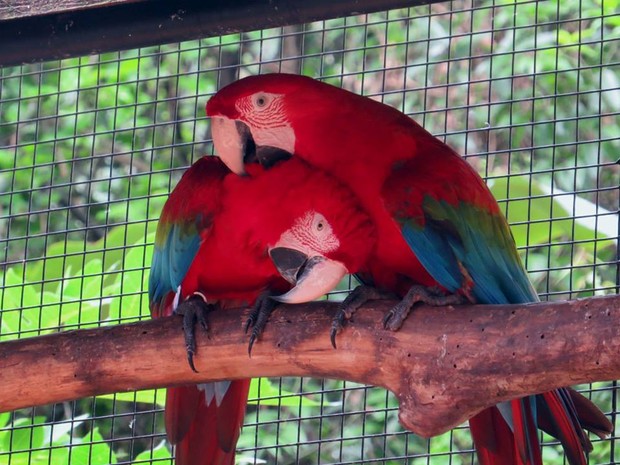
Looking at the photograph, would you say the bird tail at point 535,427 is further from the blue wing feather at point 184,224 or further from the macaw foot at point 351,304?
the blue wing feather at point 184,224

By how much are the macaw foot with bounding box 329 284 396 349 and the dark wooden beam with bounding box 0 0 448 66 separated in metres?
0.50

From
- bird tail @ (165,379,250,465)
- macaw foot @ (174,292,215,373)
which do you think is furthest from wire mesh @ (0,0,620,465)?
macaw foot @ (174,292,215,373)

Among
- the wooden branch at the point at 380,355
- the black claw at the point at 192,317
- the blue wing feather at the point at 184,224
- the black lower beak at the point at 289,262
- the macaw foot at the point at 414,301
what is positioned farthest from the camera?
the blue wing feather at the point at 184,224

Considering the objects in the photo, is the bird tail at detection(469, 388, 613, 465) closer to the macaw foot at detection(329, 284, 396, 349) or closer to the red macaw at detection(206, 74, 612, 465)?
the red macaw at detection(206, 74, 612, 465)

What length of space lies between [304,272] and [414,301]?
238 millimetres

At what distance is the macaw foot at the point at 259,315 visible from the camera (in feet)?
5.54

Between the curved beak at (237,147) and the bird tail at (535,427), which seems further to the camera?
the curved beak at (237,147)

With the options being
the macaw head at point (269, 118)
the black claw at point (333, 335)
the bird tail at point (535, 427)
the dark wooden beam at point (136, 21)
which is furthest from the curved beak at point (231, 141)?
the bird tail at point (535, 427)

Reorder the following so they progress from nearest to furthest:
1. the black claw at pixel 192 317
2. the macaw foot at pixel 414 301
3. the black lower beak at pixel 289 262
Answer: the macaw foot at pixel 414 301
the black claw at pixel 192 317
the black lower beak at pixel 289 262

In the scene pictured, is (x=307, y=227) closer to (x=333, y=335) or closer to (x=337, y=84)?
(x=333, y=335)

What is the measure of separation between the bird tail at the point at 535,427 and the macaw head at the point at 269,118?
1.92 feet

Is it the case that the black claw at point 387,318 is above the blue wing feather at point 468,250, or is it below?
below

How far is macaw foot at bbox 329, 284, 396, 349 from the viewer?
163 centimetres

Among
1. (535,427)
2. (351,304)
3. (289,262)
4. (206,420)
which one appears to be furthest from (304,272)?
(535,427)
